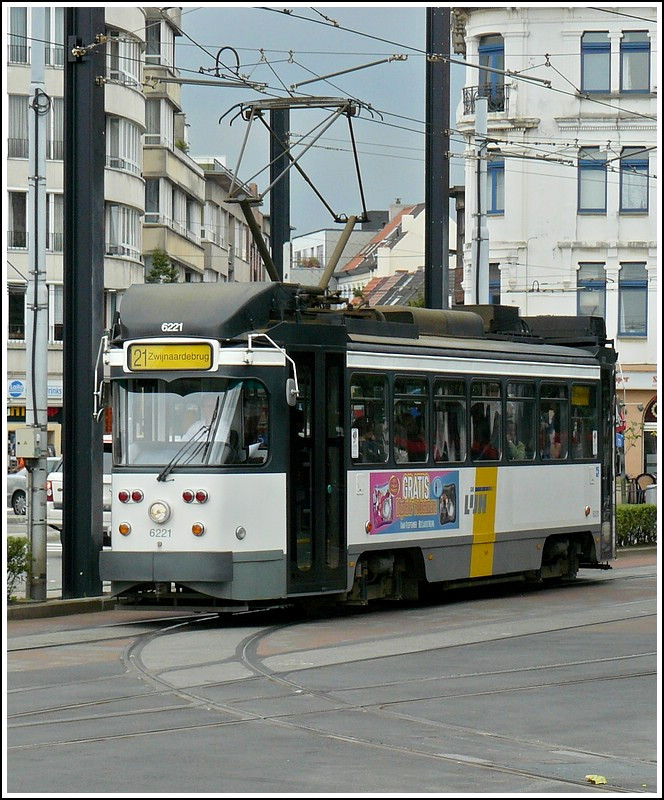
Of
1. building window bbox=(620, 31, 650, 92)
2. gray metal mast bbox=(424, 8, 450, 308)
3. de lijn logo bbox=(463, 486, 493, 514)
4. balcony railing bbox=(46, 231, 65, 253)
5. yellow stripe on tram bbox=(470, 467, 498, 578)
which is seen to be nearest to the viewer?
de lijn logo bbox=(463, 486, 493, 514)

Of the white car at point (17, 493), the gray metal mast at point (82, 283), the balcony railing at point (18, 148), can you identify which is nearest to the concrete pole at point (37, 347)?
the gray metal mast at point (82, 283)

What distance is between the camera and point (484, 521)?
19.8 m

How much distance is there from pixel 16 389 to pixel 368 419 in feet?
94.1

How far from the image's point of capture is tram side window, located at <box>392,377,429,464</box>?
60.0 feet

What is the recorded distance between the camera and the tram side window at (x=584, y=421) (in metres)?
22.0

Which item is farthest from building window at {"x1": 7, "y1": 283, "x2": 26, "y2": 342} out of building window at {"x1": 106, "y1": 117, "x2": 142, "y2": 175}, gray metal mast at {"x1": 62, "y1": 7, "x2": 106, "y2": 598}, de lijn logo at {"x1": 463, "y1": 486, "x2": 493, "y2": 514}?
de lijn logo at {"x1": 463, "y1": 486, "x2": 493, "y2": 514}

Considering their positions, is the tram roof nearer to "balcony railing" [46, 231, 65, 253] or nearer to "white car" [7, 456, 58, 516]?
"white car" [7, 456, 58, 516]

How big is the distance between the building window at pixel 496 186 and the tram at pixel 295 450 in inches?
1410

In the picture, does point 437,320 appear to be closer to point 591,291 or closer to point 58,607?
point 58,607

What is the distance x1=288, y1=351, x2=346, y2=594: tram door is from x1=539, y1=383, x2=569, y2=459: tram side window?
4492mm

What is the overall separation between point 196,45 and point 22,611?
788 cm

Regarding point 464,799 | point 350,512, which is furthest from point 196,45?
point 464,799

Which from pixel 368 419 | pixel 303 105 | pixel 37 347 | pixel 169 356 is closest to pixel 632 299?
pixel 303 105

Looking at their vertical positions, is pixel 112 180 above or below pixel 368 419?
above
